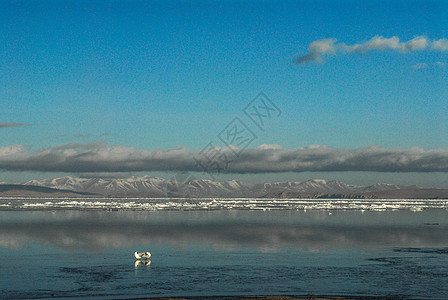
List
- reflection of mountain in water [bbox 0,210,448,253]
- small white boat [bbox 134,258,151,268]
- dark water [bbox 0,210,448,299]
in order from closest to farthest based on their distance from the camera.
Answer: dark water [bbox 0,210,448,299]
small white boat [bbox 134,258,151,268]
reflection of mountain in water [bbox 0,210,448,253]

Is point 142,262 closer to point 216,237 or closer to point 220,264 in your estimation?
point 220,264

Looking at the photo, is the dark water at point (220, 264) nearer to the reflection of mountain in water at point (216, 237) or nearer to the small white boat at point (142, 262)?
the reflection of mountain in water at point (216, 237)

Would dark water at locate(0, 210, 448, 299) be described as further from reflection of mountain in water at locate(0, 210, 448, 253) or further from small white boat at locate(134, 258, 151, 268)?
small white boat at locate(134, 258, 151, 268)

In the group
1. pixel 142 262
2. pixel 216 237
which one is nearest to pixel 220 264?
pixel 142 262

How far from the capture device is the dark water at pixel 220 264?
74.1ft

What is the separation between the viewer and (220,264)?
29156mm

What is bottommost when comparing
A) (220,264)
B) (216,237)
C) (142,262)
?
(220,264)

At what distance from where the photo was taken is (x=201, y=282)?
2405 cm

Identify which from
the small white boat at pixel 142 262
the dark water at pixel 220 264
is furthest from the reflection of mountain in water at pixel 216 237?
the small white boat at pixel 142 262

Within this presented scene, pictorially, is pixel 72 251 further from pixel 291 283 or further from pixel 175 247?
pixel 291 283

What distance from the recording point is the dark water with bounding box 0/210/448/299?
74.1ft

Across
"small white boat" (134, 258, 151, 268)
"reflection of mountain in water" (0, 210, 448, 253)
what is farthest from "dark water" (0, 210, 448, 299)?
"small white boat" (134, 258, 151, 268)

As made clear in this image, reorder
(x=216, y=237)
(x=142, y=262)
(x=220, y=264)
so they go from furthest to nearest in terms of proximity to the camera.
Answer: (x=216, y=237), (x=142, y=262), (x=220, y=264)

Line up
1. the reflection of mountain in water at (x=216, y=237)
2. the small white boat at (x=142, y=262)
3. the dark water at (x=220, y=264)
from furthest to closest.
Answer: the reflection of mountain in water at (x=216, y=237)
the small white boat at (x=142, y=262)
the dark water at (x=220, y=264)
